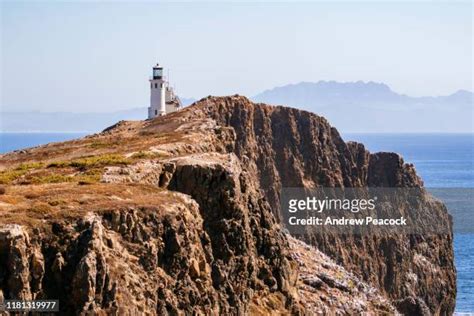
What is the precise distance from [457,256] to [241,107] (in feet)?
191

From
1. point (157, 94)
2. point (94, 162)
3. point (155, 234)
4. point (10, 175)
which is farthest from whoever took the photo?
point (157, 94)

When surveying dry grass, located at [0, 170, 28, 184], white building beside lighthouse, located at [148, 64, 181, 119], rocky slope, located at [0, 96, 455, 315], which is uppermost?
white building beside lighthouse, located at [148, 64, 181, 119]

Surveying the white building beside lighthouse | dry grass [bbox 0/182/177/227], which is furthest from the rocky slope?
the white building beside lighthouse

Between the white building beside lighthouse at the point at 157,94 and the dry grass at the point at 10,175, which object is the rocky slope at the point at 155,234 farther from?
the white building beside lighthouse at the point at 157,94

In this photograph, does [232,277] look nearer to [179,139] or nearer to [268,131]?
[179,139]

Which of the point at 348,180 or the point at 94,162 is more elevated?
the point at 348,180

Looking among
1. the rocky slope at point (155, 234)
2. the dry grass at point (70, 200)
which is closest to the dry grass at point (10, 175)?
the rocky slope at point (155, 234)

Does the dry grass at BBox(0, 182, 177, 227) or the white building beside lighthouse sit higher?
the white building beside lighthouse

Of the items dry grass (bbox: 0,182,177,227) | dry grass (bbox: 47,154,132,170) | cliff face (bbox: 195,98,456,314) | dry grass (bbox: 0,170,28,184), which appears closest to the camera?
dry grass (bbox: 0,182,177,227)

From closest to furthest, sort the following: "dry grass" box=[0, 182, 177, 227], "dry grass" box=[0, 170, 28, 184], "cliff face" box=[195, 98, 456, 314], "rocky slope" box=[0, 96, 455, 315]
→ 1. "rocky slope" box=[0, 96, 455, 315]
2. "dry grass" box=[0, 182, 177, 227]
3. "dry grass" box=[0, 170, 28, 184]
4. "cliff face" box=[195, 98, 456, 314]

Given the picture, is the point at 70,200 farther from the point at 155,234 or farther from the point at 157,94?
the point at 157,94

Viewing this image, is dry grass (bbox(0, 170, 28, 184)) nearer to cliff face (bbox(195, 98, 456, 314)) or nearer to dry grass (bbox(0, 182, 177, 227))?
dry grass (bbox(0, 182, 177, 227))

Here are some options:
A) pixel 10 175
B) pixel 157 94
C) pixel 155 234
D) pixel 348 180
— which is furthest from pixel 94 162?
pixel 348 180

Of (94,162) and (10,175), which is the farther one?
(94,162)
